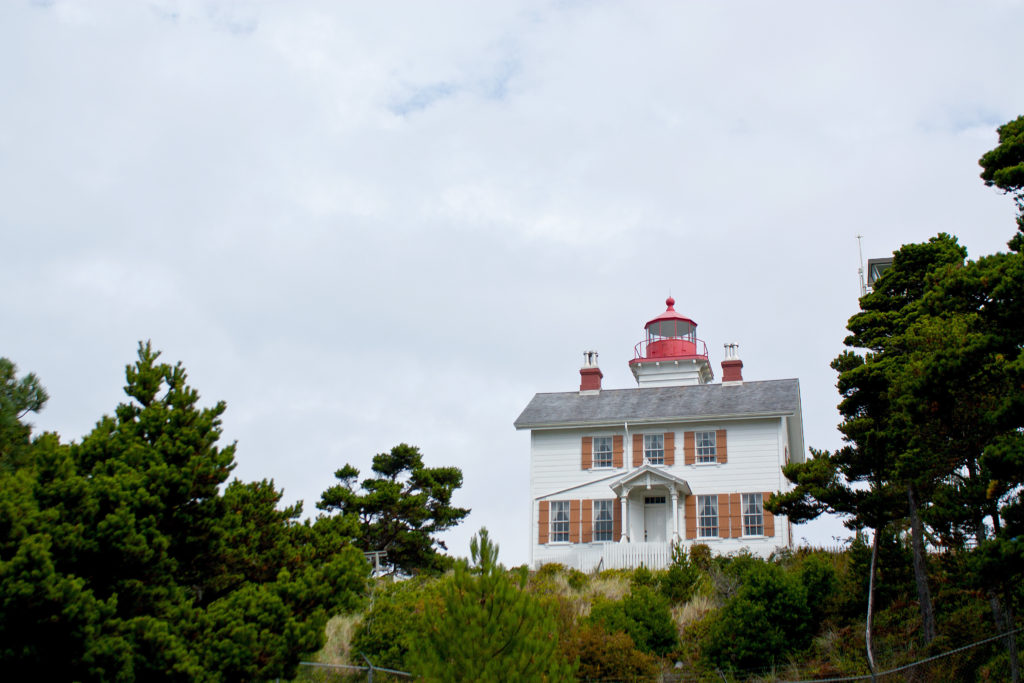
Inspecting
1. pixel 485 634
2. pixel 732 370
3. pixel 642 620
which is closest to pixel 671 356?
pixel 732 370

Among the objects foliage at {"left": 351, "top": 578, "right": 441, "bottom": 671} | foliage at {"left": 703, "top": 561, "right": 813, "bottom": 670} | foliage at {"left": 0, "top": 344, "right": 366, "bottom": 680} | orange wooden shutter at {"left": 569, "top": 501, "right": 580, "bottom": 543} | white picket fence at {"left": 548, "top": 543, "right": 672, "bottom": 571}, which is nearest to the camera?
foliage at {"left": 0, "top": 344, "right": 366, "bottom": 680}

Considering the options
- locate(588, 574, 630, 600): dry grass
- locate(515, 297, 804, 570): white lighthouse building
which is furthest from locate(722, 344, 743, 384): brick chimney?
locate(588, 574, 630, 600): dry grass

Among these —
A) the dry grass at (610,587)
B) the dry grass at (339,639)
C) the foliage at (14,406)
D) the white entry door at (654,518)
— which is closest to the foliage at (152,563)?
the foliage at (14,406)

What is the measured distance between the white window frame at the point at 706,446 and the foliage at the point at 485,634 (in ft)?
64.9

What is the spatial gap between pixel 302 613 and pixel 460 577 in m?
1.70

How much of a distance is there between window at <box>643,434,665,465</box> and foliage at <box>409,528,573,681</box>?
19967 mm

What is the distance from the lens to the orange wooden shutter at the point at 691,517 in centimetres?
2794

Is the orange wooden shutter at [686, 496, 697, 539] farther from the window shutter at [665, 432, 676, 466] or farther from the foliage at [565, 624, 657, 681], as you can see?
the foliage at [565, 624, 657, 681]

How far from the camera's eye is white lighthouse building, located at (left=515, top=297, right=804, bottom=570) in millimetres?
27812

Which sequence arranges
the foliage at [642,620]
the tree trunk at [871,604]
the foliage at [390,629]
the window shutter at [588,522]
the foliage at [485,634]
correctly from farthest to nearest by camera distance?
1. the window shutter at [588,522]
2. the foliage at [642,620]
3. the foliage at [390,629]
4. the tree trunk at [871,604]
5. the foliage at [485,634]

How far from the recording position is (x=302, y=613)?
973 cm

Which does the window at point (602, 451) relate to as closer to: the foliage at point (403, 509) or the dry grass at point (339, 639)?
the foliage at point (403, 509)

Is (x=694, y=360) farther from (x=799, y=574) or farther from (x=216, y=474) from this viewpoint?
(x=216, y=474)

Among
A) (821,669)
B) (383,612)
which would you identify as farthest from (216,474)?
(821,669)
